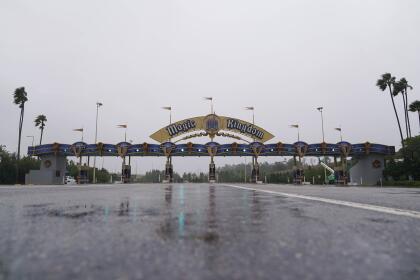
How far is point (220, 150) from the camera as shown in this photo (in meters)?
52.7

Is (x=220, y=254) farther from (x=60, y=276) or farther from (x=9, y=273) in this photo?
(x=9, y=273)

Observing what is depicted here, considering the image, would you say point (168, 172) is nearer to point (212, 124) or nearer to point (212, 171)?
point (212, 171)

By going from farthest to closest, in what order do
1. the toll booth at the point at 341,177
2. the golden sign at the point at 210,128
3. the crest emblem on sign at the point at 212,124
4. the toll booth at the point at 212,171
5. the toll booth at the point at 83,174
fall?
1. the golden sign at the point at 210,128
2. the crest emblem on sign at the point at 212,124
3. the toll booth at the point at 83,174
4. the toll booth at the point at 341,177
5. the toll booth at the point at 212,171

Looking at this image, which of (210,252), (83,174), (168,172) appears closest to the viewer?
(210,252)

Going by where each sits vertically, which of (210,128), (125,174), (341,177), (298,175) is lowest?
(341,177)

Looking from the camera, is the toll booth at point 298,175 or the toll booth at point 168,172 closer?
the toll booth at point 168,172

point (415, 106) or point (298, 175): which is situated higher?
point (415, 106)

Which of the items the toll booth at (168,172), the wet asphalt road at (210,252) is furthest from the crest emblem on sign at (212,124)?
the wet asphalt road at (210,252)

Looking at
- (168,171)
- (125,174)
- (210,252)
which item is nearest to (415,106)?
(168,171)

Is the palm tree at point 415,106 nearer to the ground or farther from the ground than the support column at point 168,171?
farther from the ground

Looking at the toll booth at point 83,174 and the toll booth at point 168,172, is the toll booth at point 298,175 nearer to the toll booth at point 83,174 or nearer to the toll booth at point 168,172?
the toll booth at point 168,172

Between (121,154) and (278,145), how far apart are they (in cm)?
2764

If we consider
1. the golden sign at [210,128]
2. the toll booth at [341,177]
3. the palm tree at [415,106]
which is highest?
the palm tree at [415,106]

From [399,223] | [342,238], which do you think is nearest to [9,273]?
[342,238]
